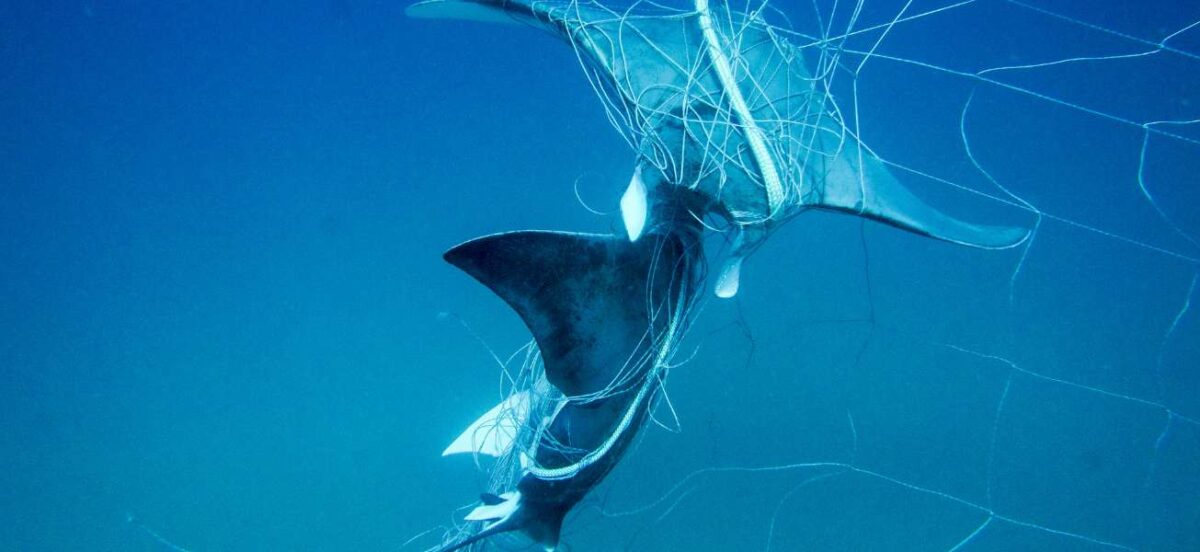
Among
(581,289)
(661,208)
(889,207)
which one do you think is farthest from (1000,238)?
(581,289)

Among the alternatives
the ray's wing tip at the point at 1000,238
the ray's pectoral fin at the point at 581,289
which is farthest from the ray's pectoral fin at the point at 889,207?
the ray's pectoral fin at the point at 581,289

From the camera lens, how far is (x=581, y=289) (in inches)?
87.4

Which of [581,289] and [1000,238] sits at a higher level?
[581,289]

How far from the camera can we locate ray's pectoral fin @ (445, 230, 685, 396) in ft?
6.70

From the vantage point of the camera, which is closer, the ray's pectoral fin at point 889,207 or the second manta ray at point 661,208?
the second manta ray at point 661,208

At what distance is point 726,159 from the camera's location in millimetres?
2363

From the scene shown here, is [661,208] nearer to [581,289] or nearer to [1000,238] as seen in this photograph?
[581,289]

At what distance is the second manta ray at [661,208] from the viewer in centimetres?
227

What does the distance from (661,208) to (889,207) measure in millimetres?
896

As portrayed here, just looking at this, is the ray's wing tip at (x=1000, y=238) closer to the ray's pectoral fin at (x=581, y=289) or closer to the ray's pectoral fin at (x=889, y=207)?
the ray's pectoral fin at (x=889, y=207)

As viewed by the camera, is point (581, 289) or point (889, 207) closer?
point (581, 289)

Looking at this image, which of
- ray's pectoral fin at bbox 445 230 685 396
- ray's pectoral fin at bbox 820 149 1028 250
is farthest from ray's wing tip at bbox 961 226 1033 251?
ray's pectoral fin at bbox 445 230 685 396

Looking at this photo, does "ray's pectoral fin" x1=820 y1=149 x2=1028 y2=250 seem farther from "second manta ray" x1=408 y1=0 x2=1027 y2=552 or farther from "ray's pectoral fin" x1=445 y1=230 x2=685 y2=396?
"ray's pectoral fin" x1=445 y1=230 x2=685 y2=396

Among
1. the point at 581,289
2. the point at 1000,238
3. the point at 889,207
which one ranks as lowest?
the point at 1000,238
